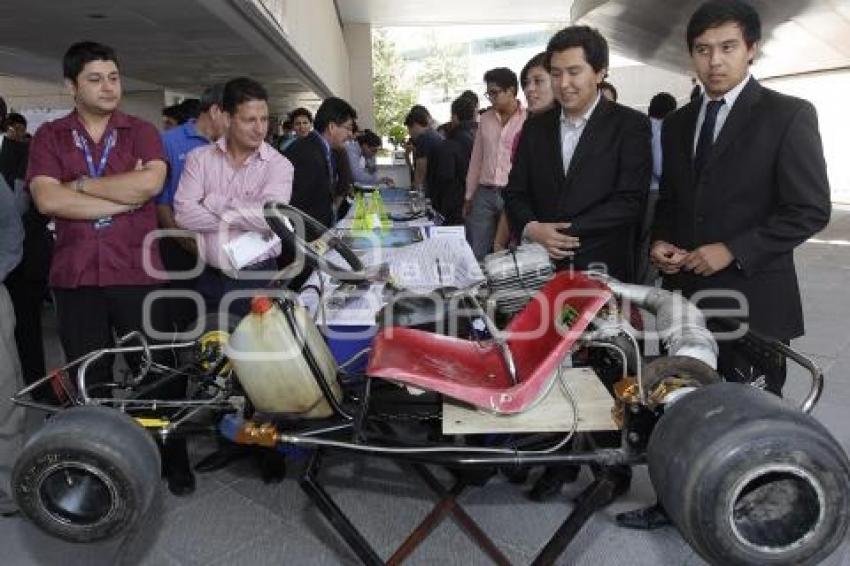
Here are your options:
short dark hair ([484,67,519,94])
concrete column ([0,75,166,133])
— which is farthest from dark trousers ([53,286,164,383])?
concrete column ([0,75,166,133])

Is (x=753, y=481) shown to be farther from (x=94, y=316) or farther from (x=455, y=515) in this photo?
(x=94, y=316)

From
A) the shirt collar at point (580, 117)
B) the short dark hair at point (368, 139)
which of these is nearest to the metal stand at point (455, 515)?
the shirt collar at point (580, 117)

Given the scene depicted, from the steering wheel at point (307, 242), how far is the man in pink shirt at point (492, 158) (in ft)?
9.62

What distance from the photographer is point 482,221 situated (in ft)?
17.5

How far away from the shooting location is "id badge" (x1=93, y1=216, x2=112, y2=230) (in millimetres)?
2562

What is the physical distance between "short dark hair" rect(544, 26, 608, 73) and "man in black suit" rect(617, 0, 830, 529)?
38cm

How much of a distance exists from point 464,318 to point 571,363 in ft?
1.21

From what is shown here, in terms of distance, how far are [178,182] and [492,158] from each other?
2.54 m

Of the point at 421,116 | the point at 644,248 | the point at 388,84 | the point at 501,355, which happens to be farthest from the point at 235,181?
the point at 388,84

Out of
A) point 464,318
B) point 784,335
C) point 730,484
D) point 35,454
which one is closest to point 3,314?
point 35,454

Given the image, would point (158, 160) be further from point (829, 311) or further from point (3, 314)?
point (829, 311)

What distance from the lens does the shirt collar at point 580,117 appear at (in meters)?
2.57

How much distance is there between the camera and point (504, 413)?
1.66 metres

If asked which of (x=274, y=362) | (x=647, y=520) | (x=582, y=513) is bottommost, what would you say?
(x=647, y=520)
